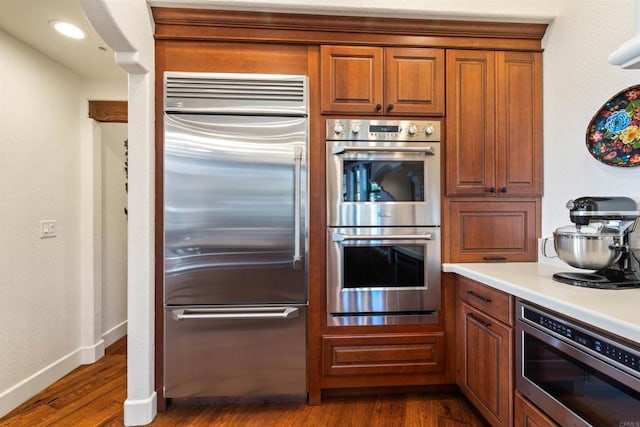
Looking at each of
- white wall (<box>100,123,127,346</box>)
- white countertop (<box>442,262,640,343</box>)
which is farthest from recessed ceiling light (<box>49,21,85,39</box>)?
white countertop (<box>442,262,640,343</box>)

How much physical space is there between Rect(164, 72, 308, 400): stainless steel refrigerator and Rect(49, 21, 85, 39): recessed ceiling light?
600 mm

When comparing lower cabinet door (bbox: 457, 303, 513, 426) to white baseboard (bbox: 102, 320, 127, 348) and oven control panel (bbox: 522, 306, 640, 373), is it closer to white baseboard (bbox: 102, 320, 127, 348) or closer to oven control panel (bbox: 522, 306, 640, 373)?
oven control panel (bbox: 522, 306, 640, 373)

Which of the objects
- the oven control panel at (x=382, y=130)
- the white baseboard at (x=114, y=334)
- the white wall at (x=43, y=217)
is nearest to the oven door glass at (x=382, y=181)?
the oven control panel at (x=382, y=130)

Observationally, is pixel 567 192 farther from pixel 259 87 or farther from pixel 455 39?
→ pixel 259 87

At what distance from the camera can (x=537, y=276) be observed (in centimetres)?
154

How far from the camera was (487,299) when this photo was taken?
1.58 m

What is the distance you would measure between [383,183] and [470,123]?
684 mm

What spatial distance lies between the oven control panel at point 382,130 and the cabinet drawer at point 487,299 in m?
0.92

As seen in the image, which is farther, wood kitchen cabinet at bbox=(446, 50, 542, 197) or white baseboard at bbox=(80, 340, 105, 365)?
white baseboard at bbox=(80, 340, 105, 365)

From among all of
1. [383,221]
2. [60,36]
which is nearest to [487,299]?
[383,221]

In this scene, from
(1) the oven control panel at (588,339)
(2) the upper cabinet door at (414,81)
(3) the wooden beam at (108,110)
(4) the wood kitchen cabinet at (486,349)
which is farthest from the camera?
(3) the wooden beam at (108,110)

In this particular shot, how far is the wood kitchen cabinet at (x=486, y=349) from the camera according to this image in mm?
1429

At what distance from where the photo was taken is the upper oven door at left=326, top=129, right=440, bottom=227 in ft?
6.22

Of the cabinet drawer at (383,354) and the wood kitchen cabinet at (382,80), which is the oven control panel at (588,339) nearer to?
the cabinet drawer at (383,354)
